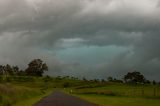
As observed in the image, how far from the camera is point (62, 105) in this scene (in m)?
38.2

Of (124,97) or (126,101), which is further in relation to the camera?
(124,97)

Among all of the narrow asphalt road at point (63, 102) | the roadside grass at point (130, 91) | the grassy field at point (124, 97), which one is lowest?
the narrow asphalt road at point (63, 102)

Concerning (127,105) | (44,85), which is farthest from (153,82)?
(127,105)

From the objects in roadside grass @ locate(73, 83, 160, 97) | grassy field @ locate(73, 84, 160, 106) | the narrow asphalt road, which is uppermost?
roadside grass @ locate(73, 83, 160, 97)

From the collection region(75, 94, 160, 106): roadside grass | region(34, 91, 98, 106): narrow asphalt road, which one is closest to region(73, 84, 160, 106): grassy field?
region(75, 94, 160, 106): roadside grass

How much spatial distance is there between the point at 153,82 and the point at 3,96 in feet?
511

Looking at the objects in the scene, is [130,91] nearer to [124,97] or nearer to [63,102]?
[124,97]

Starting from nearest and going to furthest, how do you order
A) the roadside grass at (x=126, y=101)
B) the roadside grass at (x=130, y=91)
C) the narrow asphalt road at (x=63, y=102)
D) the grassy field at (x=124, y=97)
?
the narrow asphalt road at (x=63, y=102)
the roadside grass at (x=126, y=101)
the grassy field at (x=124, y=97)
the roadside grass at (x=130, y=91)

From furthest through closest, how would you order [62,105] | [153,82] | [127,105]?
[153,82]
[127,105]
[62,105]

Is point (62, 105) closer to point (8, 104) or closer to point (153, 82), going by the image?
point (8, 104)

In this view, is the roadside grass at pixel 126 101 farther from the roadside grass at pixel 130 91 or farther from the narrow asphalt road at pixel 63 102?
the roadside grass at pixel 130 91

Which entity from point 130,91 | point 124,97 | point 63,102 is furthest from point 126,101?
point 130,91

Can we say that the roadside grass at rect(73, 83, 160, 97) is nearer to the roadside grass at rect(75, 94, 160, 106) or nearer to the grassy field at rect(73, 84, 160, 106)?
the grassy field at rect(73, 84, 160, 106)

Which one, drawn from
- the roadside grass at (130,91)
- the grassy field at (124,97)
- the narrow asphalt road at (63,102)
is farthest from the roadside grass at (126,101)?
the roadside grass at (130,91)
